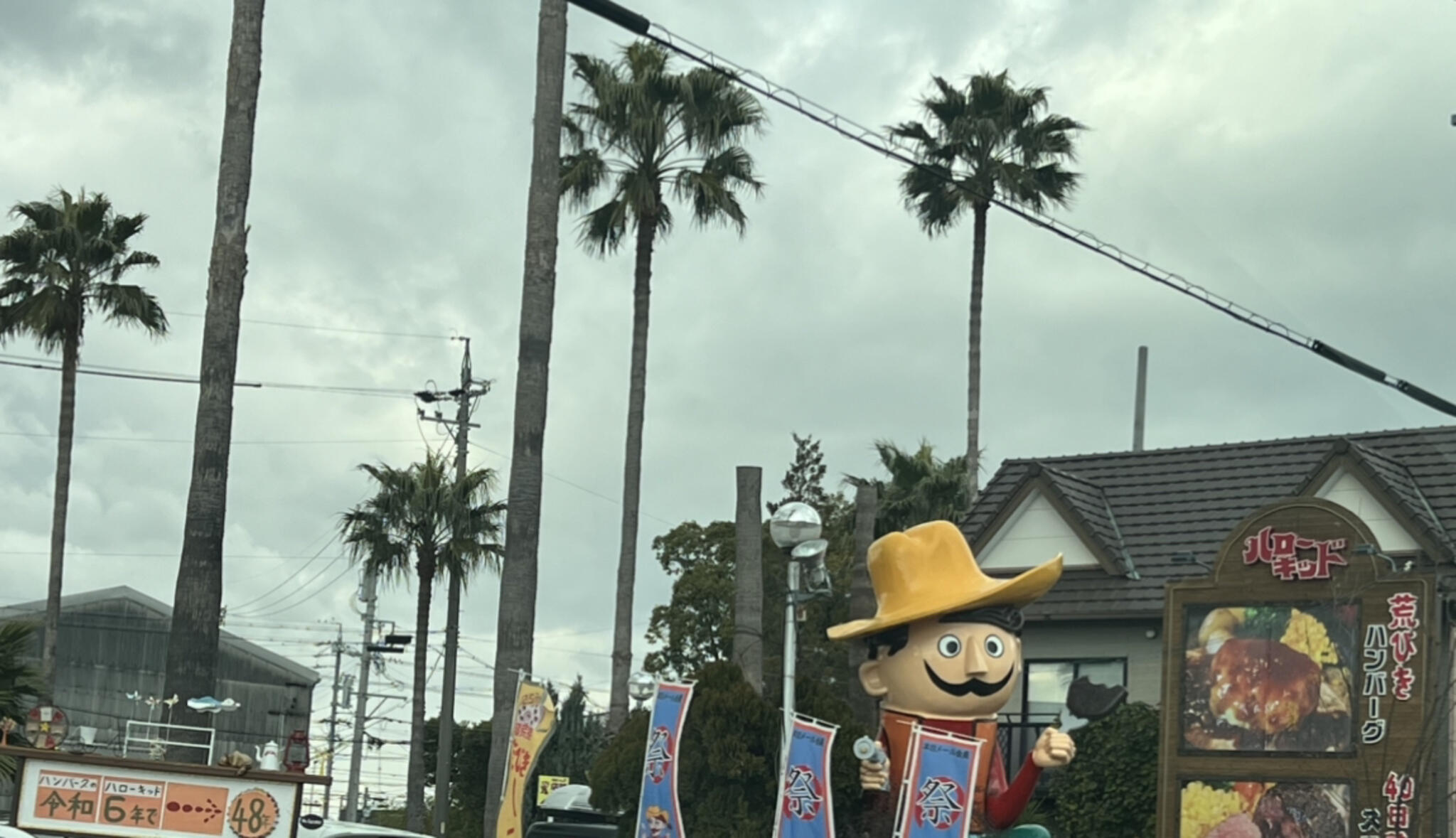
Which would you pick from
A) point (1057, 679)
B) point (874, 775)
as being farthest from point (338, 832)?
point (1057, 679)

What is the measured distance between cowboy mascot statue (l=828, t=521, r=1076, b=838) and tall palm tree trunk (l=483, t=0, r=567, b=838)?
10.7 feet

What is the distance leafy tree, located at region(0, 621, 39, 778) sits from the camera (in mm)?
17625

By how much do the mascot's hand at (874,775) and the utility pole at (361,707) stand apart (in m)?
37.4

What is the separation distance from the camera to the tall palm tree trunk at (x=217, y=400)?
55.8 feet

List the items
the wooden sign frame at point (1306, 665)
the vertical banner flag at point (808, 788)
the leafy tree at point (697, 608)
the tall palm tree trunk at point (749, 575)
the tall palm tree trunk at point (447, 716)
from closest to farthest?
1. the vertical banner flag at point (808, 788)
2. the wooden sign frame at point (1306, 665)
3. the tall palm tree trunk at point (749, 575)
4. the tall palm tree trunk at point (447, 716)
5. the leafy tree at point (697, 608)

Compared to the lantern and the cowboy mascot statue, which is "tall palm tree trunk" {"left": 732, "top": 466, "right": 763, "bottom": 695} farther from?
the lantern

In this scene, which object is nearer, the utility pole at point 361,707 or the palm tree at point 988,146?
the palm tree at point 988,146

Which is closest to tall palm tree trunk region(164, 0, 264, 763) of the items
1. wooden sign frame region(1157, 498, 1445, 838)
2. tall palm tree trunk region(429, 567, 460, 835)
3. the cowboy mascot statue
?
the cowboy mascot statue

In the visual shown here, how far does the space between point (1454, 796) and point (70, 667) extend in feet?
151

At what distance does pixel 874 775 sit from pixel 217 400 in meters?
6.95

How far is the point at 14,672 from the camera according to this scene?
18172mm

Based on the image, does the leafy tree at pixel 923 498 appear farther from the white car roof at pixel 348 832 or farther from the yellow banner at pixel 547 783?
the white car roof at pixel 348 832

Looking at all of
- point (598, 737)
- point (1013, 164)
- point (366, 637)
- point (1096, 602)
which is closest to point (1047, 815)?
point (1096, 602)

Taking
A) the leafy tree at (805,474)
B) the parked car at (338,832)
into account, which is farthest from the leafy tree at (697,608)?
the parked car at (338,832)
